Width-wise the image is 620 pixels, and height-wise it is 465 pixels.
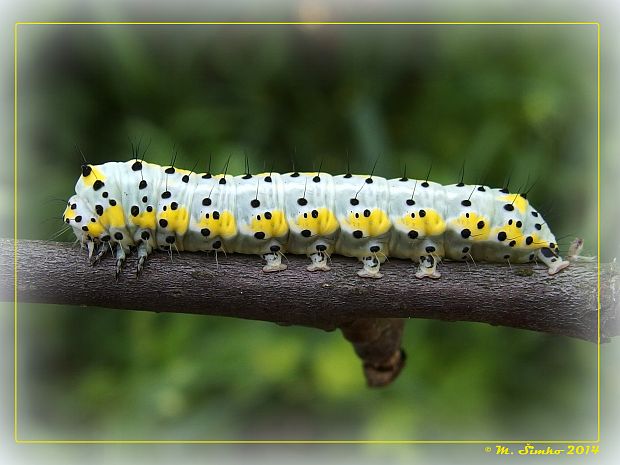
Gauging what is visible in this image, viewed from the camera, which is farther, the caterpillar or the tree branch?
the caterpillar

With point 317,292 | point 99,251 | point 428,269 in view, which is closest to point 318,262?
point 317,292

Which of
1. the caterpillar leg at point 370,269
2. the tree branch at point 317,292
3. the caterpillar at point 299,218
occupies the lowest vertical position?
the tree branch at point 317,292

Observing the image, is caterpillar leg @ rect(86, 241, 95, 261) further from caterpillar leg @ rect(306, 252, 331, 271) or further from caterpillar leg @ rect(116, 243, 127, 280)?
caterpillar leg @ rect(306, 252, 331, 271)

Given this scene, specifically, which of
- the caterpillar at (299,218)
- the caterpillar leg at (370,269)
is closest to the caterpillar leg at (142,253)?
the caterpillar at (299,218)

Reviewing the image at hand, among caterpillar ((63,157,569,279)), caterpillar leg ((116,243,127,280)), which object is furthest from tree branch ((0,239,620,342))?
caterpillar ((63,157,569,279))

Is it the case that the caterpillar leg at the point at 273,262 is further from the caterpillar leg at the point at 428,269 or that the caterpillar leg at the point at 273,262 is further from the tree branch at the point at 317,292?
the caterpillar leg at the point at 428,269
